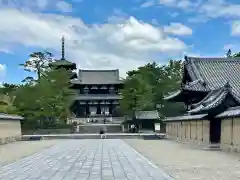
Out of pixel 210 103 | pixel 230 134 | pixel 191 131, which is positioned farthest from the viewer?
pixel 191 131

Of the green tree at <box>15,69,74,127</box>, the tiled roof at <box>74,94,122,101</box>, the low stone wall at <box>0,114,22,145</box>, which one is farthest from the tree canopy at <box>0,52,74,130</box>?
the tiled roof at <box>74,94,122,101</box>

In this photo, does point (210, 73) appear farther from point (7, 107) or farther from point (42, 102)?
point (7, 107)

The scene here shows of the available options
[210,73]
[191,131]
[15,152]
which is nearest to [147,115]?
[210,73]

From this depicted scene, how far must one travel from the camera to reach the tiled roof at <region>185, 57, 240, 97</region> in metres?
29.4

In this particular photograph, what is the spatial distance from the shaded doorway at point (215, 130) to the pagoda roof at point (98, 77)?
51.3 m

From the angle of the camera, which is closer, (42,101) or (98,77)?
(42,101)

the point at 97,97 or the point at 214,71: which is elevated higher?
the point at 214,71

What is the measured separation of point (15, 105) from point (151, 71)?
23507 mm

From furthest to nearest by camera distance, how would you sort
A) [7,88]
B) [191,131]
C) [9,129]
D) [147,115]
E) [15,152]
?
[7,88], [147,115], [9,129], [191,131], [15,152]

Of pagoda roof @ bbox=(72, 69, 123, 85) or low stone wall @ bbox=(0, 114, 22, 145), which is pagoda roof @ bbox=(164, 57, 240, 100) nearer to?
low stone wall @ bbox=(0, 114, 22, 145)

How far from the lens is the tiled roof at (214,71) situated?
29359 mm

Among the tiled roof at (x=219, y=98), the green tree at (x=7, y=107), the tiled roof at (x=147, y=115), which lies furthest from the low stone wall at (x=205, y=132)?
the green tree at (x=7, y=107)

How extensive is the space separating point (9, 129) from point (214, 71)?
65.0 feet

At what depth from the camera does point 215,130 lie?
23.3 metres
